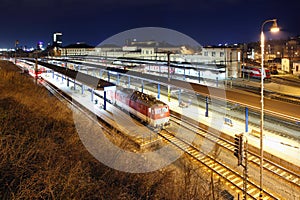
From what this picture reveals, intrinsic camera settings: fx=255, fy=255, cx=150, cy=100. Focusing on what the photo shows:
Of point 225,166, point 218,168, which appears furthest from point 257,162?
point 218,168

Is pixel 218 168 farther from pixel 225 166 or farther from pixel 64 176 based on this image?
pixel 64 176

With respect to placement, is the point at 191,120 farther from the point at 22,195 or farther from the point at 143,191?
the point at 22,195

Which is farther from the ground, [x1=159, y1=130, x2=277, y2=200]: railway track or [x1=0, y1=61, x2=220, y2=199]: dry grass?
[x1=0, y1=61, x2=220, y2=199]: dry grass

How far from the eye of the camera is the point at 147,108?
603 inches

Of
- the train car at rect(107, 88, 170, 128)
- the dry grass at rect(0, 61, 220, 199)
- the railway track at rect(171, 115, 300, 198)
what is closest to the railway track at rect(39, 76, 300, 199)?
the railway track at rect(171, 115, 300, 198)

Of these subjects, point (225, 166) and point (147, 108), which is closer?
point (225, 166)

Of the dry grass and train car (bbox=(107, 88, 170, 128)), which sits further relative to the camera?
train car (bbox=(107, 88, 170, 128))

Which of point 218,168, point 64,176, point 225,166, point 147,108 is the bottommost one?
point 218,168

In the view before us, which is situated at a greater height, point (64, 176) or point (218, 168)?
point (64, 176)

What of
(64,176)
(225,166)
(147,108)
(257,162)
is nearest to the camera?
(64,176)

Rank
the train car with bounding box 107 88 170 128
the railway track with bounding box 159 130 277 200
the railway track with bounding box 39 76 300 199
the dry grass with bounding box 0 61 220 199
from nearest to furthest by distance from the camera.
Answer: the dry grass with bounding box 0 61 220 199 < the railway track with bounding box 159 130 277 200 < the railway track with bounding box 39 76 300 199 < the train car with bounding box 107 88 170 128

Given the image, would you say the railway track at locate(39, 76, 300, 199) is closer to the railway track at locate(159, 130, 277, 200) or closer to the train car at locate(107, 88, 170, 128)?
the railway track at locate(159, 130, 277, 200)

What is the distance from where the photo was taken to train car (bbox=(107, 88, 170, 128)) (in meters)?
15.1

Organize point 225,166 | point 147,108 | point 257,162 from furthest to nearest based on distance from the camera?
point 147,108
point 257,162
point 225,166
